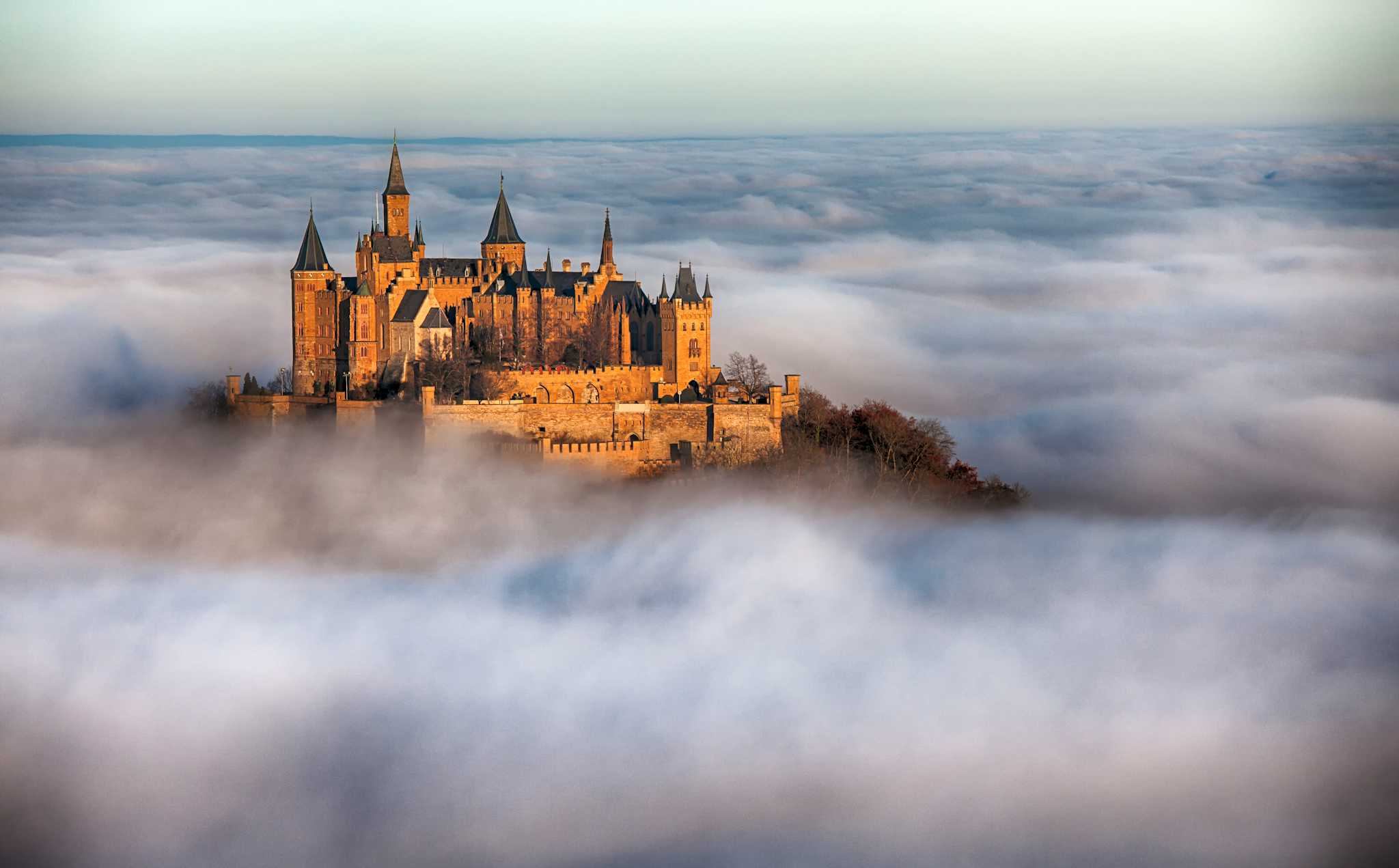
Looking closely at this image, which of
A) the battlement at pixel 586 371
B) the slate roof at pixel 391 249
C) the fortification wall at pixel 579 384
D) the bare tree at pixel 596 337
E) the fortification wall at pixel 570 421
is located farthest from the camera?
the slate roof at pixel 391 249

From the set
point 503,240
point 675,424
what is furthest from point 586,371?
point 503,240

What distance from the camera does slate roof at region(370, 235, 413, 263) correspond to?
64688 mm

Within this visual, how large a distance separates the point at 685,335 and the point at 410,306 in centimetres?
699

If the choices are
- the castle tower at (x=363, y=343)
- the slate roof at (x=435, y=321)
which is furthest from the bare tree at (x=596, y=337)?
the castle tower at (x=363, y=343)

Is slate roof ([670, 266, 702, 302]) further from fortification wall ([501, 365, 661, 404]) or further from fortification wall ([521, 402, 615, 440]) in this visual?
fortification wall ([521, 402, 615, 440])

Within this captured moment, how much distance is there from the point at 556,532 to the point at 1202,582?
18.3m

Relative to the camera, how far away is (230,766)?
211 ft

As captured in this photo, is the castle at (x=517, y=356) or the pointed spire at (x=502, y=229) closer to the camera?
the castle at (x=517, y=356)

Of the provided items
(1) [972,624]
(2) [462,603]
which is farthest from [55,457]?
(1) [972,624]

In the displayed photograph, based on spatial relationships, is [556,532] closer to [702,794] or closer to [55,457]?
[702,794]

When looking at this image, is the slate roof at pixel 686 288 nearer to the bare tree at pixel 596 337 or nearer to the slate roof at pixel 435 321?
the bare tree at pixel 596 337

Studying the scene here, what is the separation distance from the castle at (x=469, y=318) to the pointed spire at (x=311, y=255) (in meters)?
0.03

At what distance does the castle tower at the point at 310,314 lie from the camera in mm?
→ 64312

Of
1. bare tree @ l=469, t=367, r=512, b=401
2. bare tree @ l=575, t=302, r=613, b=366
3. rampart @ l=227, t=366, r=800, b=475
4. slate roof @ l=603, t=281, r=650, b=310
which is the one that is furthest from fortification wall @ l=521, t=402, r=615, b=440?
slate roof @ l=603, t=281, r=650, b=310
